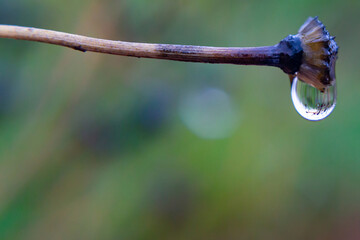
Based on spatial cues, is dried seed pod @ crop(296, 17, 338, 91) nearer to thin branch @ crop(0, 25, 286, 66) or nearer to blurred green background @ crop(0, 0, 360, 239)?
thin branch @ crop(0, 25, 286, 66)

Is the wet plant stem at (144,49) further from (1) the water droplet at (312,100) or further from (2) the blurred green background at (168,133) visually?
(2) the blurred green background at (168,133)

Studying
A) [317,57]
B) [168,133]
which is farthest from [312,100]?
[168,133]

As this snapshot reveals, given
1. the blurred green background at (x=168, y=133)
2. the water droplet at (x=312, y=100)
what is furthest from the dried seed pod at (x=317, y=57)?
the blurred green background at (x=168, y=133)

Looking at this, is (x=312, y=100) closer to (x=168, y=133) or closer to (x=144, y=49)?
(x=144, y=49)

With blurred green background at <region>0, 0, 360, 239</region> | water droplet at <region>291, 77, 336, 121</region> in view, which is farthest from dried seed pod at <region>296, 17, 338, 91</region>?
blurred green background at <region>0, 0, 360, 239</region>

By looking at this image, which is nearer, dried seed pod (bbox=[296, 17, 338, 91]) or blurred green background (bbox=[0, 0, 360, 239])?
dried seed pod (bbox=[296, 17, 338, 91])

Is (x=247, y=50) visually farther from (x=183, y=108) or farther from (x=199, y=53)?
(x=183, y=108)
